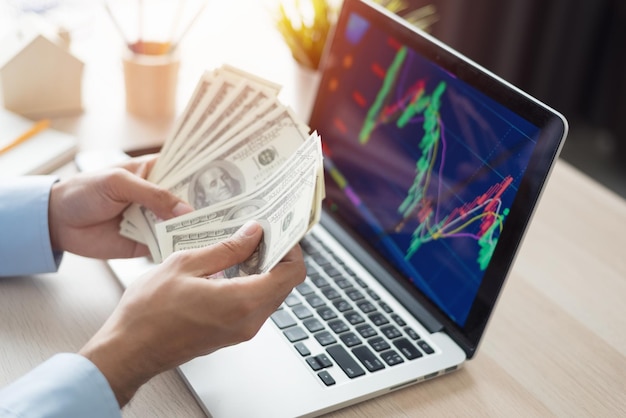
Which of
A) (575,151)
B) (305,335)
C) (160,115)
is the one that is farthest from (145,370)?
(575,151)

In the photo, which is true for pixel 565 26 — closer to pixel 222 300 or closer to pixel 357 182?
pixel 357 182

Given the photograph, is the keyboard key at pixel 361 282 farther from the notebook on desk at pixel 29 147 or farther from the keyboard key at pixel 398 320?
the notebook on desk at pixel 29 147

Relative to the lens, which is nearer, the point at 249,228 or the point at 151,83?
the point at 249,228

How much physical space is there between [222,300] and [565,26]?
234cm

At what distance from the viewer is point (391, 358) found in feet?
2.54

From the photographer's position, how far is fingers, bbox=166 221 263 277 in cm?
67

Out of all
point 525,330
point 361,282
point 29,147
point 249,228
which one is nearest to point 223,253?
point 249,228

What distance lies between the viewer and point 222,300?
64 centimetres

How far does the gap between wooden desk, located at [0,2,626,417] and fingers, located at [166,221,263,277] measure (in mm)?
147

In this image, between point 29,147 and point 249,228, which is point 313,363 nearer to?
point 249,228

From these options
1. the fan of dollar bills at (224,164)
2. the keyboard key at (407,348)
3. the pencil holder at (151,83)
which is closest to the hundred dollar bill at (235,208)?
the fan of dollar bills at (224,164)

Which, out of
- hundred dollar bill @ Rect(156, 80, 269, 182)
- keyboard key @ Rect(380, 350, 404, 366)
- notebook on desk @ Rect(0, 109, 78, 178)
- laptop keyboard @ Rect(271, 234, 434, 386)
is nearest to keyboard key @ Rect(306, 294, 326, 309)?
laptop keyboard @ Rect(271, 234, 434, 386)

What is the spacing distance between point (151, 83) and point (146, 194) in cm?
43

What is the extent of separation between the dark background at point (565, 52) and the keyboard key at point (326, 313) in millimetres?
1866
